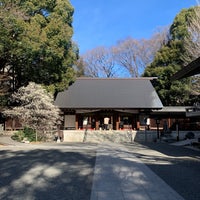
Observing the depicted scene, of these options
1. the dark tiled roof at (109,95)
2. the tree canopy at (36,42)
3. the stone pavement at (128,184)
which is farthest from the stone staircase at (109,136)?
the stone pavement at (128,184)

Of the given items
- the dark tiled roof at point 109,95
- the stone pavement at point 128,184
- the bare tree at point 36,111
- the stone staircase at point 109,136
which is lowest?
the stone pavement at point 128,184

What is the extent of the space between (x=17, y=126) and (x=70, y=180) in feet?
73.8

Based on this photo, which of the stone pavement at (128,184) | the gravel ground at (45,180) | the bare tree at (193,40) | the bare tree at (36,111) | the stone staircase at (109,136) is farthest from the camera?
the bare tree at (193,40)

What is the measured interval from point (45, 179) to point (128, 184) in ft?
6.96

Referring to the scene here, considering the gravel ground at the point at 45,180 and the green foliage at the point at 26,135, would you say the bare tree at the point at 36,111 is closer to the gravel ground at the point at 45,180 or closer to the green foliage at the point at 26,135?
the green foliage at the point at 26,135

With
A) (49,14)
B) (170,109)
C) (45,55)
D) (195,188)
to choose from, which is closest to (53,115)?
(45,55)

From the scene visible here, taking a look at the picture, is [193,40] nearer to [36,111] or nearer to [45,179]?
[36,111]

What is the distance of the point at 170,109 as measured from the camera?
99.1 ft

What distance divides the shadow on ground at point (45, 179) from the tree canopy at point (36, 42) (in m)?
12.3

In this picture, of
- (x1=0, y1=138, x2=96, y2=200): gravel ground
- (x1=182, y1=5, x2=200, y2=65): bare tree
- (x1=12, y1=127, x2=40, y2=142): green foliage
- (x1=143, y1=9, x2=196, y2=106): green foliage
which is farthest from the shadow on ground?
(x1=143, y1=9, x2=196, y2=106): green foliage

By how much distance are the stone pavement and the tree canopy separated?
13.9 meters

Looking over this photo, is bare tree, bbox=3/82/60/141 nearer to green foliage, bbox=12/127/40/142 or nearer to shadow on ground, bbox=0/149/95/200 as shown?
green foliage, bbox=12/127/40/142

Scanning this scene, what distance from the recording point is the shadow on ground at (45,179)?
6.22 meters

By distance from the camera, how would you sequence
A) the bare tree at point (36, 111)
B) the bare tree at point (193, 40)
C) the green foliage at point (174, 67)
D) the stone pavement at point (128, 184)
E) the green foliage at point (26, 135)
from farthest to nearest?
the green foliage at point (174, 67) → the bare tree at point (193, 40) → the bare tree at point (36, 111) → the green foliage at point (26, 135) → the stone pavement at point (128, 184)
